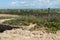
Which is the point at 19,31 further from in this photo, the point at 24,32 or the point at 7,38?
the point at 7,38

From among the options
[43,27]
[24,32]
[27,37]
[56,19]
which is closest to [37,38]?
[27,37]

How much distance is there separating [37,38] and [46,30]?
3.03 metres

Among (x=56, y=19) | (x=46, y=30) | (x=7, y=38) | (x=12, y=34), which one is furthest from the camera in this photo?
(x=56, y=19)

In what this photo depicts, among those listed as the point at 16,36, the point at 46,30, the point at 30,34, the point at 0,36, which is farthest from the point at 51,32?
the point at 0,36

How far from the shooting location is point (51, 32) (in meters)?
19.3

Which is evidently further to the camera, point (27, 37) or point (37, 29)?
point (37, 29)

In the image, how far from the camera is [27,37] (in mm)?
17531

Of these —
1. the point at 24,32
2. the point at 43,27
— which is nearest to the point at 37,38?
the point at 24,32

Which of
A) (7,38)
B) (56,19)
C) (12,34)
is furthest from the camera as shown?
(56,19)

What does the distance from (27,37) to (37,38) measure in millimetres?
936

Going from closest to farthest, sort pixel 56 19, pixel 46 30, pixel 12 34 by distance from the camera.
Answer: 1. pixel 12 34
2. pixel 46 30
3. pixel 56 19

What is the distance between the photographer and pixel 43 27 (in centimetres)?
2120

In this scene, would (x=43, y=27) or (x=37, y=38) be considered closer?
(x=37, y=38)

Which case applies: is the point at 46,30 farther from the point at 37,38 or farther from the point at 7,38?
the point at 7,38
